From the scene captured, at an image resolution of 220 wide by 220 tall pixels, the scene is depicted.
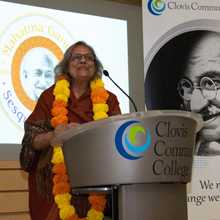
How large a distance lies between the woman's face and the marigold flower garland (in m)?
0.08

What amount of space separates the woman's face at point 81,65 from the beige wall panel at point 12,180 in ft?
4.42

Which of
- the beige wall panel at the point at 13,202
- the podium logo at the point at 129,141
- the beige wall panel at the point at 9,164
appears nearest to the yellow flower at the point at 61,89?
the podium logo at the point at 129,141

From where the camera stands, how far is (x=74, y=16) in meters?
3.67

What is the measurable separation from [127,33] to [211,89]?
1.28 metres

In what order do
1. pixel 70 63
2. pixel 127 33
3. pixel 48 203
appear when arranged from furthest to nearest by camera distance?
1. pixel 127 33
2. pixel 70 63
3. pixel 48 203

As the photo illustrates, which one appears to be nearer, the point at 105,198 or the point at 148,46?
the point at 105,198

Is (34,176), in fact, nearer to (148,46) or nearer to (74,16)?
(148,46)

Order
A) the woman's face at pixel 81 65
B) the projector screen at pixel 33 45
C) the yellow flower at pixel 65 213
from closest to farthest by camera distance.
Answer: the yellow flower at pixel 65 213
the woman's face at pixel 81 65
the projector screen at pixel 33 45

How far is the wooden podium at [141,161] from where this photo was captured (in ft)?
4.44

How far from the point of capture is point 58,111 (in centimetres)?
219

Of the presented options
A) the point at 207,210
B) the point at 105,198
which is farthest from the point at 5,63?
the point at 207,210

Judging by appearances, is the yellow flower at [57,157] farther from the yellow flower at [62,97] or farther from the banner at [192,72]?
the banner at [192,72]

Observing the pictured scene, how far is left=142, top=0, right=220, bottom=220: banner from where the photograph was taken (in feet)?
9.72

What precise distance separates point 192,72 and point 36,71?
1.26 metres
